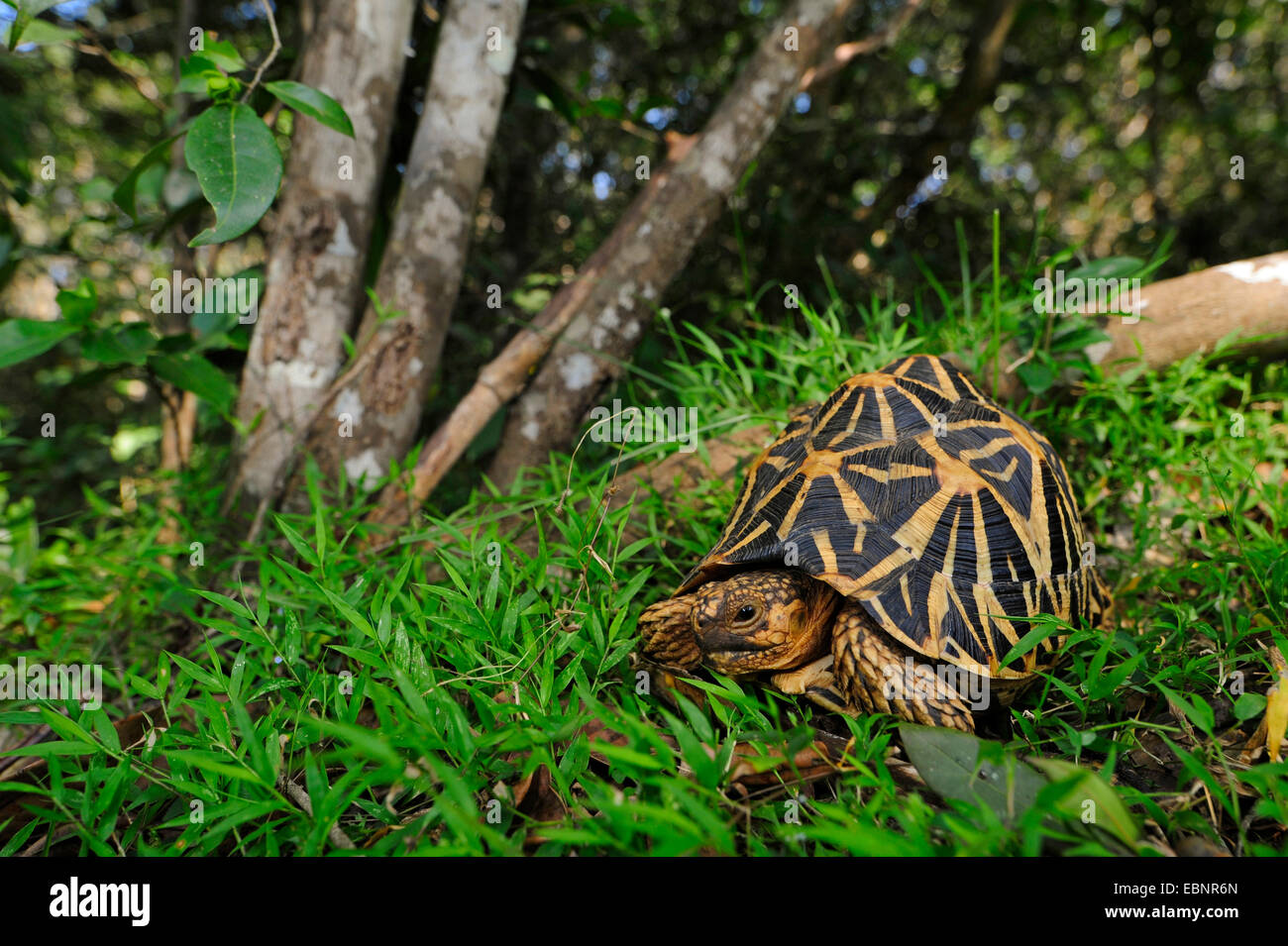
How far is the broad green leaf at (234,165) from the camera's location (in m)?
1.72

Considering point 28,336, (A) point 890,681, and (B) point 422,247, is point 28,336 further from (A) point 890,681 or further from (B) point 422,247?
(A) point 890,681

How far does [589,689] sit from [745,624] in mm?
391

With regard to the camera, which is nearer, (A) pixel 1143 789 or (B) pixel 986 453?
(A) pixel 1143 789

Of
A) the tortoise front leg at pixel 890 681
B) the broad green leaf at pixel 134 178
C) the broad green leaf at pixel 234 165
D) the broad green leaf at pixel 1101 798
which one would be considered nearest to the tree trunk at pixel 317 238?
the broad green leaf at pixel 134 178

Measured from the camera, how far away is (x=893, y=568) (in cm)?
164

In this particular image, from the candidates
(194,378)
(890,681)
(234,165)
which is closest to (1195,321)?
(890,681)

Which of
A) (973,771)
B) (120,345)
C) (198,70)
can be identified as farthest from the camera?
(120,345)

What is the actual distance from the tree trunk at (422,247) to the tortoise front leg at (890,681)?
1.76m

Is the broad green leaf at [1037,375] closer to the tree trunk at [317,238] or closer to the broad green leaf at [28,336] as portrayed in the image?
the tree trunk at [317,238]

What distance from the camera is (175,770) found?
144 cm
